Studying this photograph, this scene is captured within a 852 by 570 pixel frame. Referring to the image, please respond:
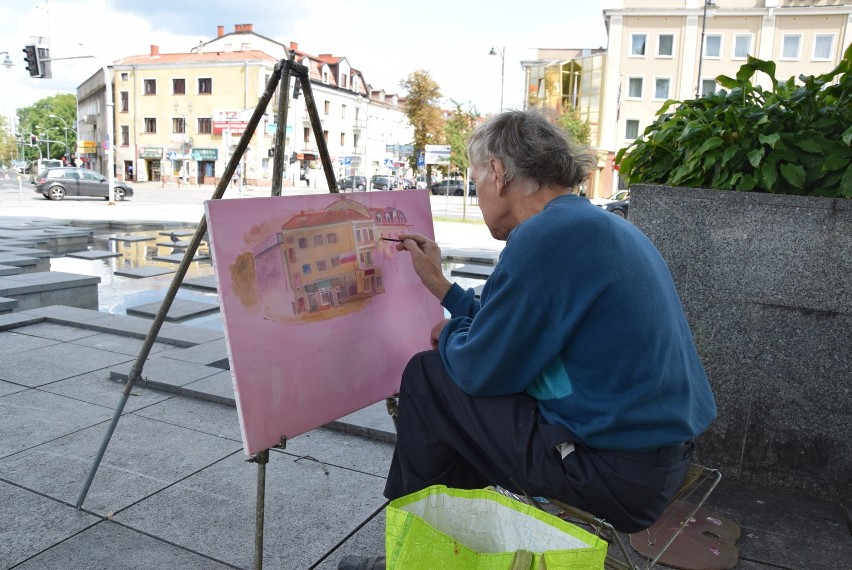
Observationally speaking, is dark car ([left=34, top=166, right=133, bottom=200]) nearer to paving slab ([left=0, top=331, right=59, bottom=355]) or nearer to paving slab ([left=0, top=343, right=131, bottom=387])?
paving slab ([left=0, top=331, right=59, bottom=355])

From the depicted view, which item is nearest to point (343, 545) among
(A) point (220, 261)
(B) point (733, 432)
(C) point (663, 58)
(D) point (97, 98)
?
(A) point (220, 261)

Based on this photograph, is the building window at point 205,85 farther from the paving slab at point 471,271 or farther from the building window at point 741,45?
the paving slab at point 471,271

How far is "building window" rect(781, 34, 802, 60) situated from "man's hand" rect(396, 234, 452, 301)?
49.7 m

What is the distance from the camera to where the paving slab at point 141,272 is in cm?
972

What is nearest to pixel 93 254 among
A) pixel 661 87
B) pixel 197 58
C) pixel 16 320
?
pixel 16 320

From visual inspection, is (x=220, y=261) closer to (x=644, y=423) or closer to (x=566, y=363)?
(x=566, y=363)

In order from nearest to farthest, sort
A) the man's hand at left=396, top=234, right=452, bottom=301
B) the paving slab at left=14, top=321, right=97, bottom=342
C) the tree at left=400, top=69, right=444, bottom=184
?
the man's hand at left=396, top=234, right=452, bottom=301 → the paving slab at left=14, top=321, right=97, bottom=342 → the tree at left=400, top=69, right=444, bottom=184

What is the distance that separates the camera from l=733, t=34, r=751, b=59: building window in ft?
146

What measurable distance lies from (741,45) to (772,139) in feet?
158

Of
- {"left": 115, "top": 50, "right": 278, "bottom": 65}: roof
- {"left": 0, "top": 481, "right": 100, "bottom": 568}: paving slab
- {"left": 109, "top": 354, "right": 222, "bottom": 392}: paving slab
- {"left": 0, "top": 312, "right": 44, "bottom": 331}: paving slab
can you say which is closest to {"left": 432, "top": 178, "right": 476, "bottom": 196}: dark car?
{"left": 115, "top": 50, "right": 278, "bottom": 65}: roof

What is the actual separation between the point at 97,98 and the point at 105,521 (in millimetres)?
73912

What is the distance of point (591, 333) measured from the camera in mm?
1748

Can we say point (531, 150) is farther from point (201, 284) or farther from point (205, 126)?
point (205, 126)

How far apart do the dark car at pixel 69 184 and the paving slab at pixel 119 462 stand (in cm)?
2742
